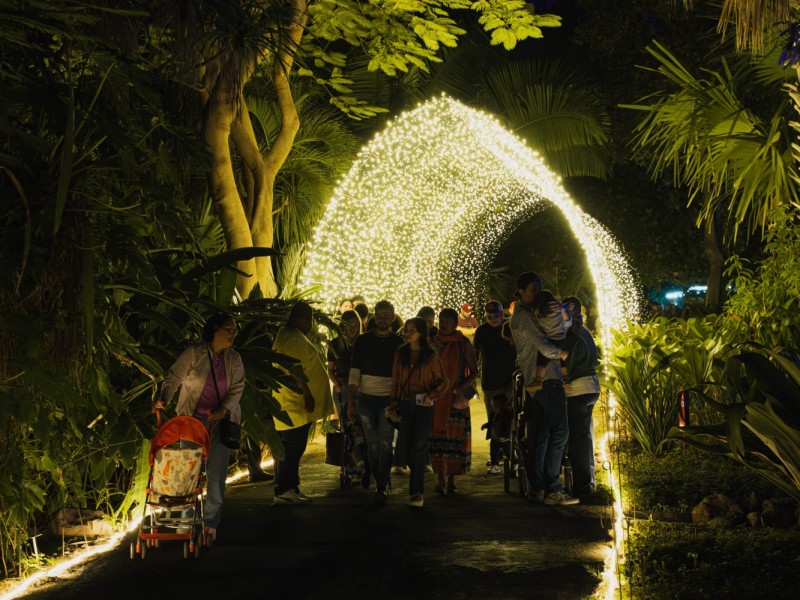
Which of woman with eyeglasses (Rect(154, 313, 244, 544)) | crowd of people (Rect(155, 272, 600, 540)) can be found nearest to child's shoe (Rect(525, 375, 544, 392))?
crowd of people (Rect(155, 272, 600, 540))

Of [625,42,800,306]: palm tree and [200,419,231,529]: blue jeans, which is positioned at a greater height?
[625,42,800,306]: palm tree

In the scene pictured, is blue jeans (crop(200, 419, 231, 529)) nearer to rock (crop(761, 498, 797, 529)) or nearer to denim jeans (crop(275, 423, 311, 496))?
denim jeans (crop(275, 423, 311, 496))

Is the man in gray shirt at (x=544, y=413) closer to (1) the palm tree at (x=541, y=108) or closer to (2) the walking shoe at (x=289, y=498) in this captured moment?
(2) the walking shoe at (x=289, y=498)

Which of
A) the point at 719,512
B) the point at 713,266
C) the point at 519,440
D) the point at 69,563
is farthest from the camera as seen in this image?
the point at 713,266

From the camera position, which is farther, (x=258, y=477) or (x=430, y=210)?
(x=430, y=210)

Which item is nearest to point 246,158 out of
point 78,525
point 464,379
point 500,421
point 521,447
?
point 464,379

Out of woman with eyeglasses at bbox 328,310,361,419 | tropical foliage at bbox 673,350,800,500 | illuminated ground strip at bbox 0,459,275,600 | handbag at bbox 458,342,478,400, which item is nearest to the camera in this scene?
illuminated ground strip at bbox 0,459,275,600

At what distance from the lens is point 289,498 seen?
10.8 meters

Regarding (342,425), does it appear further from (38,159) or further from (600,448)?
(38,159)

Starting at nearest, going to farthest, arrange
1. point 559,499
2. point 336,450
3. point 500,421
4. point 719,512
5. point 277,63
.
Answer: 1. point 719,512
2. point 559,499
3. point 336,450
4. point 500,421
5. point 277,63

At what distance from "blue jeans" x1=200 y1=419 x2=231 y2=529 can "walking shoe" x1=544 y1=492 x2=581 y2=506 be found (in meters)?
3.19

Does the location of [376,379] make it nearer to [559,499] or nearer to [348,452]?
[348,452]

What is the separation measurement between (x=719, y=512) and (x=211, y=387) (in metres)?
4.10

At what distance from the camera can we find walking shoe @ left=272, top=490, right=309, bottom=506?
35.2 feet
